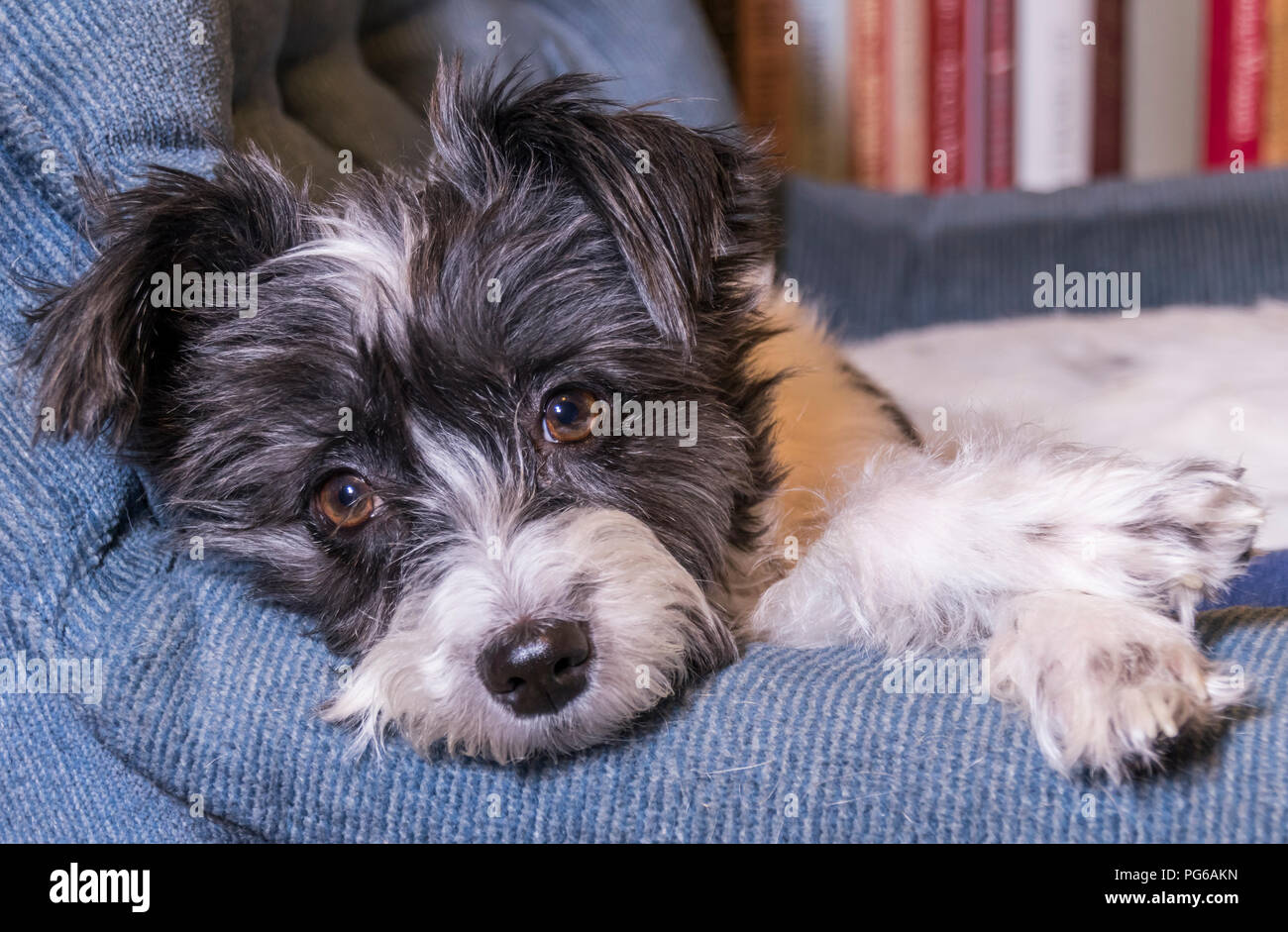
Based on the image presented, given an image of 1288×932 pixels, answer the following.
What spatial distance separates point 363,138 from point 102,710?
1.69m

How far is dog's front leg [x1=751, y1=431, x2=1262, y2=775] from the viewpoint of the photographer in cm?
133

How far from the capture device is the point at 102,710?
5.04 feet

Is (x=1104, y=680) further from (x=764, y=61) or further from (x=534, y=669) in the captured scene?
(x=764, y=61)

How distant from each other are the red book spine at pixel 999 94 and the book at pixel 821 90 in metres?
0.52

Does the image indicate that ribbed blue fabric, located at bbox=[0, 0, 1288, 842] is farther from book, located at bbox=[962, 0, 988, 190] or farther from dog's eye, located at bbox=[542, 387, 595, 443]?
book, located at bbox=[962, 0, 988, 190]

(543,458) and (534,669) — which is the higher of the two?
(543,458)

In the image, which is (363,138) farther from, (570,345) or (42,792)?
(42,792)

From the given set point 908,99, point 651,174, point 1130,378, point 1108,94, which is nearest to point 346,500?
point 651,174

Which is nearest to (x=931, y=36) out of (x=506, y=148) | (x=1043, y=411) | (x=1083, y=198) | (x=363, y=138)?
(x=1083, y=198)

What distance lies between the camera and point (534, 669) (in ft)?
4.85

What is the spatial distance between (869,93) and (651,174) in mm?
2802

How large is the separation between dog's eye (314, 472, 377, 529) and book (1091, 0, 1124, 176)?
3.51m

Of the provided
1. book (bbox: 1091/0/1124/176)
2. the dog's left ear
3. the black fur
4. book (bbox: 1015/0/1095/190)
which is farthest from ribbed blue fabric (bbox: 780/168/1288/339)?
the black fur

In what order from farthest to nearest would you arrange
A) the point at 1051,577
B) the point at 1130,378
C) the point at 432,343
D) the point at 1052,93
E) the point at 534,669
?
the point at 1052,93, the point at 1130,378, the point at 432,343, the point at 1051,577, the point at 534,669
